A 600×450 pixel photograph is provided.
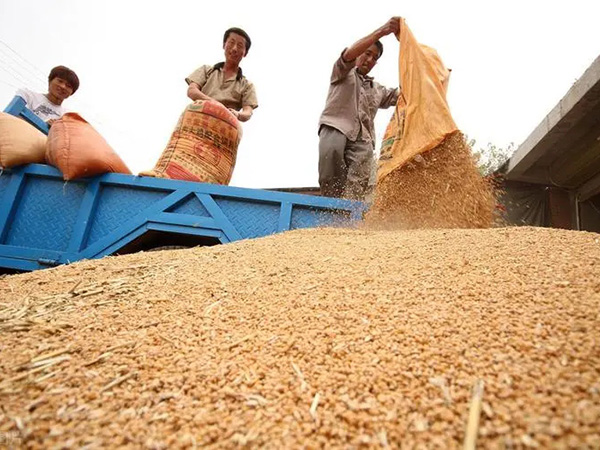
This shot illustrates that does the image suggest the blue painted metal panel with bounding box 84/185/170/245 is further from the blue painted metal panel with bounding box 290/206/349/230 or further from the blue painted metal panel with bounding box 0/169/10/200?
the blue painted metal panel with bounding box 290/206/349/230

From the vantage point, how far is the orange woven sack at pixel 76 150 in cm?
Answer: 255

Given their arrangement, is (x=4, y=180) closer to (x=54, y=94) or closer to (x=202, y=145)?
(x=54, y=94)

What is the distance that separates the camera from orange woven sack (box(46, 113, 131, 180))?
2.55 meters

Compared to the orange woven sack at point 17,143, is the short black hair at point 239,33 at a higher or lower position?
higher

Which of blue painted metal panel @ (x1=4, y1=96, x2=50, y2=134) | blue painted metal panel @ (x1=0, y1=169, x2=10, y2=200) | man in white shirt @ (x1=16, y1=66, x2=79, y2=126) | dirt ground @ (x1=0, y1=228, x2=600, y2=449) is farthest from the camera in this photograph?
man in white shirt @ (x1=16, y1=66, x2=79, y2=126)

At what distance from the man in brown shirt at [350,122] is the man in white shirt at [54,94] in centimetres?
280

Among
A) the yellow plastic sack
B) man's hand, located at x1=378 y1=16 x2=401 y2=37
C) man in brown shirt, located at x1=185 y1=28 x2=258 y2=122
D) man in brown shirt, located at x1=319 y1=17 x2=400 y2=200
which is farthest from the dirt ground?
man in brown shirt, located at x1=185 y1=28 x2=258 y2=122

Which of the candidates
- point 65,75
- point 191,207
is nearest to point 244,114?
point 191,207

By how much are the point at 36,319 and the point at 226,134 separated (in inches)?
81.6

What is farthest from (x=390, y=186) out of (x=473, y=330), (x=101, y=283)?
(x=101, y=283)

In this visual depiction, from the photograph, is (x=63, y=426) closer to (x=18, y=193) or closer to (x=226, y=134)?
(x=226, y=134)

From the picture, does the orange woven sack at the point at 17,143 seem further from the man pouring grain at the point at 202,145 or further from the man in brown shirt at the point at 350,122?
the man in brown shirt at the point at 350,122

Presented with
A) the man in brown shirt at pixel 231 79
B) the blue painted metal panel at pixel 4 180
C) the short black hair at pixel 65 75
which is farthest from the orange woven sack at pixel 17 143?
the man in brown shirt at pixel 231 79

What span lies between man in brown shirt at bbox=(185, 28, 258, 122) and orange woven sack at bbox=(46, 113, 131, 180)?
3.65 ft
